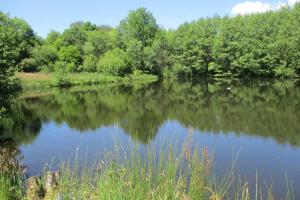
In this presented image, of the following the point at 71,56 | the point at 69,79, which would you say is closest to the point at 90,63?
the point at 71,56

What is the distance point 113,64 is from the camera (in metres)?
56.6

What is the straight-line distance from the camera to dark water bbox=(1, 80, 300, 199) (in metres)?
12.3

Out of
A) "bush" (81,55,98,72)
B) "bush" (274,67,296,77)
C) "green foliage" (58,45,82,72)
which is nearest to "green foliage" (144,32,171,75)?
"bush" (81,55,98,72)

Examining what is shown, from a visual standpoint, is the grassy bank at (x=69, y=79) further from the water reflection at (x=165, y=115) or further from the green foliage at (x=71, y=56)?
the water reflection at (x=165, y=115)

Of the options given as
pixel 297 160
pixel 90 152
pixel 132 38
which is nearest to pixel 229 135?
pixel 297 160

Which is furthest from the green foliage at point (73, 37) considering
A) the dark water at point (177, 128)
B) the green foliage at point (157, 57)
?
the dark water at point (177, 128)

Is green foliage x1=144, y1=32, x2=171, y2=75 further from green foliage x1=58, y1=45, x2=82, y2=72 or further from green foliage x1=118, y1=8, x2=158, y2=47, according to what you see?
green foliage x1=58, y1=45, x2=82, y2=72

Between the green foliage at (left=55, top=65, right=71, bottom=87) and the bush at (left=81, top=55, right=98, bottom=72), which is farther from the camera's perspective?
A: the bush at (left=81, top=55, right=98, bottom=72)

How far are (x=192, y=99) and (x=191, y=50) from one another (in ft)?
104

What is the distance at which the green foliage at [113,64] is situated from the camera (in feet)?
186

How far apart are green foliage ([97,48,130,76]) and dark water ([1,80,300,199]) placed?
24.2m

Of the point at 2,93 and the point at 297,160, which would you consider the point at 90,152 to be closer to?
the point at 2,93

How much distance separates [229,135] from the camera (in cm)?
1631

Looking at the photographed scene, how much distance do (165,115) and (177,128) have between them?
15.8 feet
